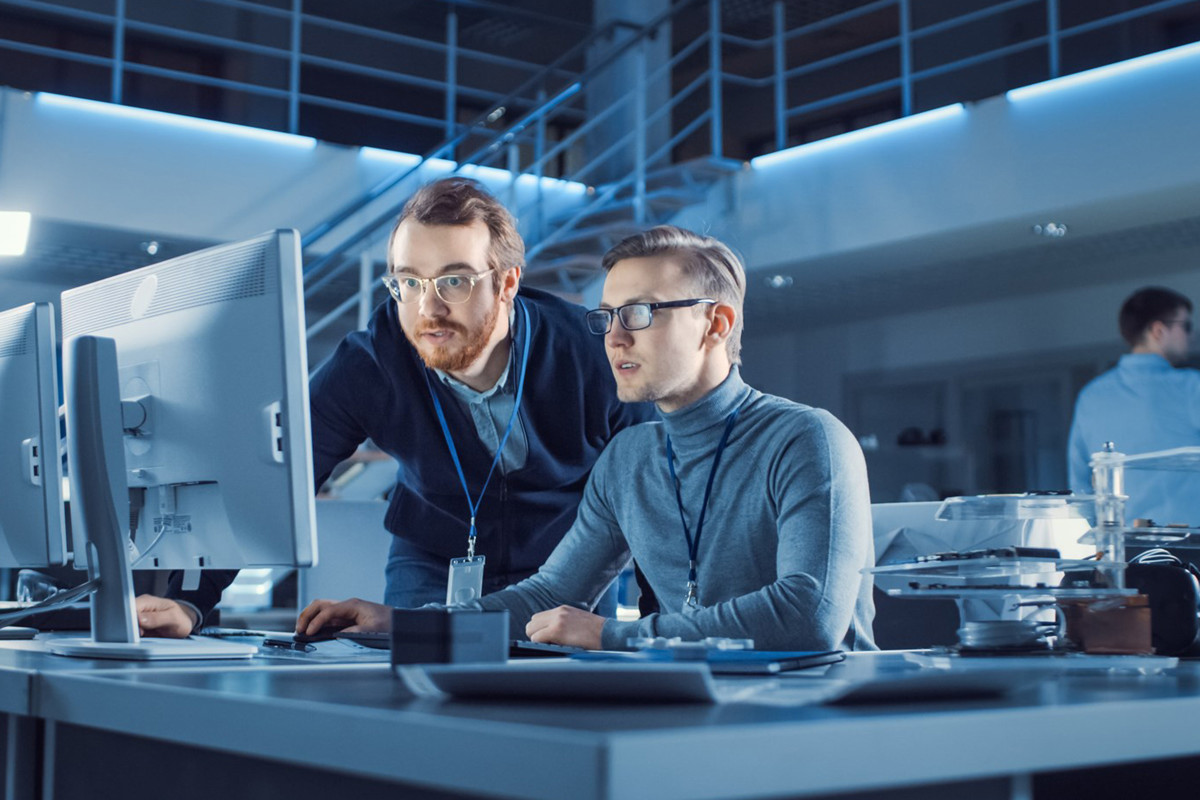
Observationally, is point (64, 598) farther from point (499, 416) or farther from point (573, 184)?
point (573, 184)

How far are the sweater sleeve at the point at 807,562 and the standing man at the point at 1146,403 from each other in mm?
2521

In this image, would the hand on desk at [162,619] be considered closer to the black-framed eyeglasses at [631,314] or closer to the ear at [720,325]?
the black-framed eyeglasses at [631,314]

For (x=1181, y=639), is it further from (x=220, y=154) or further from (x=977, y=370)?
(x=977, y=370)

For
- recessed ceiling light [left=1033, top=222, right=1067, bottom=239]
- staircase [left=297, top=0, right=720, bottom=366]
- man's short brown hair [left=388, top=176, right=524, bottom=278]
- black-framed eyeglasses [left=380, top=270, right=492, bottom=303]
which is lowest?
black-framed eyeglasses [left=380, top=270, right=492, bottom=303]

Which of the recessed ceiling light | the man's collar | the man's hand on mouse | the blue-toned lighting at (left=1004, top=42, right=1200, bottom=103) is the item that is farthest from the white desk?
the recessed ceiling light

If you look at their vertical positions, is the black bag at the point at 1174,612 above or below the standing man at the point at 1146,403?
below

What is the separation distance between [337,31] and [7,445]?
6.25m

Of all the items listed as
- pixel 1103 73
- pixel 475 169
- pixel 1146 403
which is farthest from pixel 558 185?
pixel 1146 403

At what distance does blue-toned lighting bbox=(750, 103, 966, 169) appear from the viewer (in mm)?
5984

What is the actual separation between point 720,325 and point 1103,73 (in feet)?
14.2

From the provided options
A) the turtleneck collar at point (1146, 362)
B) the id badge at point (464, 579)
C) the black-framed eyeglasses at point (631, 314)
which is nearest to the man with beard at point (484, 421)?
the id badge at point (464, 579)

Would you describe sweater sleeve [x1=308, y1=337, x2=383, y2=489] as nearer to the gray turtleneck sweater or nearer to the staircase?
the gray turtleneck sweater

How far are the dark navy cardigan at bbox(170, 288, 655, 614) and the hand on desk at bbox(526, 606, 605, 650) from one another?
70 cm

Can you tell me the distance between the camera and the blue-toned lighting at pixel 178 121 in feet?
19.0
